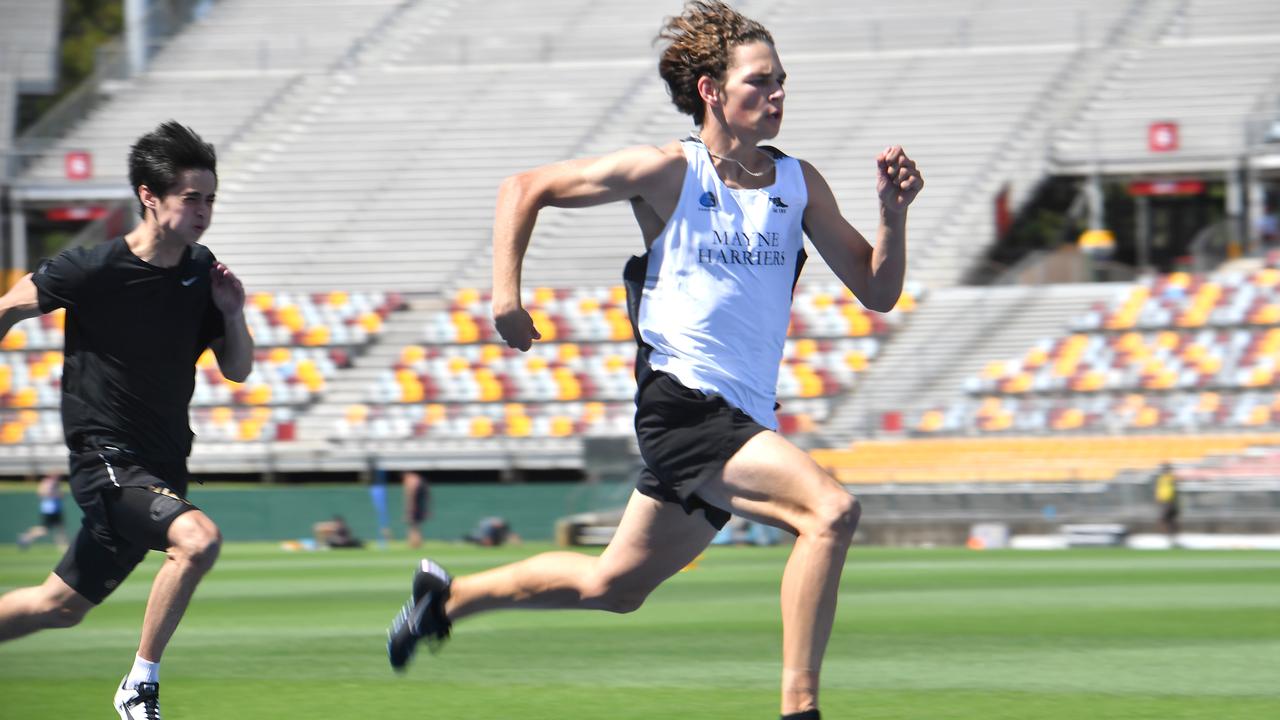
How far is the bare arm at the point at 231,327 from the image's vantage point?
22.5 ft

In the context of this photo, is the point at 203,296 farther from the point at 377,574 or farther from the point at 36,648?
the point at 377,574

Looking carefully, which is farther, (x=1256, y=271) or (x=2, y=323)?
(x=1256, y=271)

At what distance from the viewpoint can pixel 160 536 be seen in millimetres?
6523

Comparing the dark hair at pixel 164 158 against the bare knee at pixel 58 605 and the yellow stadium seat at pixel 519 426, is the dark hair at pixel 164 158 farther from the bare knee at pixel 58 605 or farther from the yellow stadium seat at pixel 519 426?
the yellow stadium seat at pixel 519 426

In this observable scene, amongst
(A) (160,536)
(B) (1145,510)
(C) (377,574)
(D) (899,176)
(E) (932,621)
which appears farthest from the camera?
(B) (1145,510)

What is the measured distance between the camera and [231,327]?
6.95 meters

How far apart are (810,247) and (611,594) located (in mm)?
32465

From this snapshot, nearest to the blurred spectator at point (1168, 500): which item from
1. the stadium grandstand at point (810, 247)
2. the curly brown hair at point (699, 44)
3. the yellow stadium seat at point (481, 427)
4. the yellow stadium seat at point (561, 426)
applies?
the stadium grandstand at point (810, 247)

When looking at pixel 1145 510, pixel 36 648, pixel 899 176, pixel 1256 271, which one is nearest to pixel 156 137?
pixel 899 176

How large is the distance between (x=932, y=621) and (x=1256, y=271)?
22230mm

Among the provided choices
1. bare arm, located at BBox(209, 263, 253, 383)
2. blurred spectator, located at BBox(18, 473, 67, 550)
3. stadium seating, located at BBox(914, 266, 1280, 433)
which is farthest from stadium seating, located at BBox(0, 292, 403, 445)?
bare arm, located at BBox(209, 263, 253, 383)

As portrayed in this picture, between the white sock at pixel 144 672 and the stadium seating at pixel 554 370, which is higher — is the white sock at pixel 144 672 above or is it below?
above

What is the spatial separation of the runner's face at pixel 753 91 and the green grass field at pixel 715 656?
252 centimetres

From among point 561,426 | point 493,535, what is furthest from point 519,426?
point 493,535
